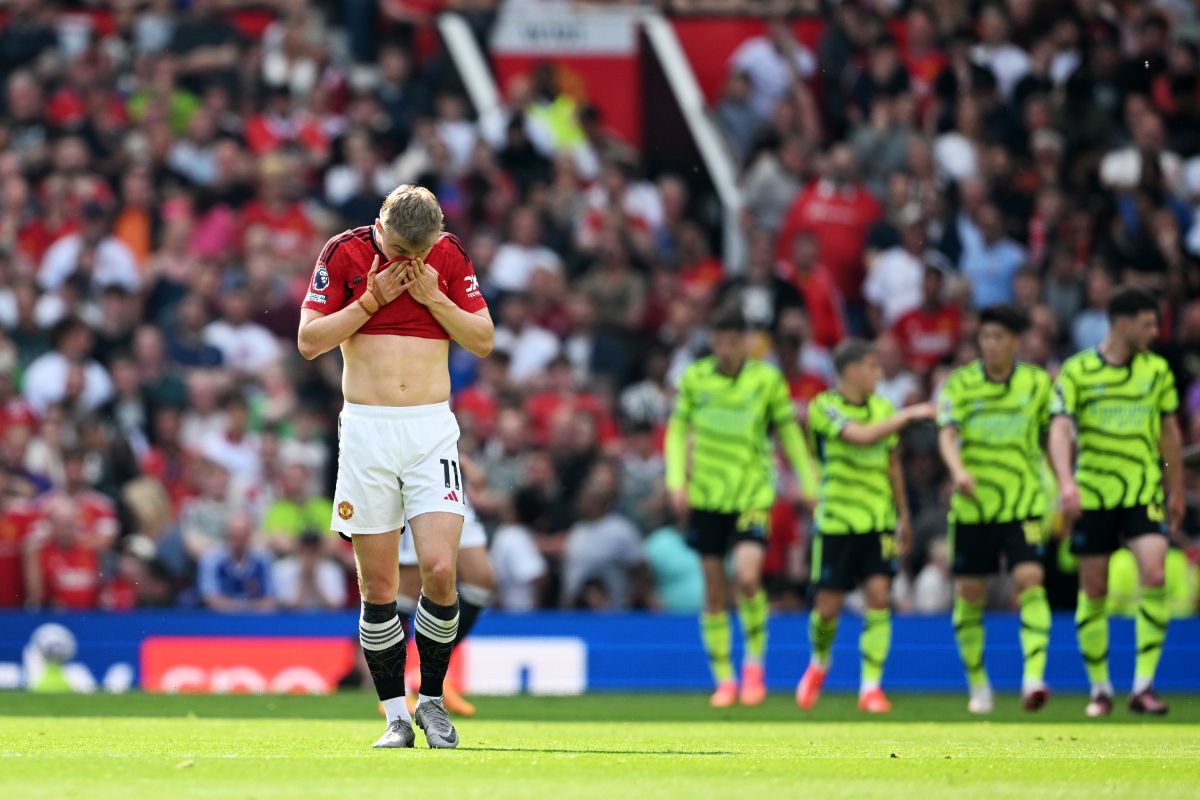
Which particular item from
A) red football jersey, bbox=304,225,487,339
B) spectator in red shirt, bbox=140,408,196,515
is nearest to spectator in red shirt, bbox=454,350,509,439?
spectator in red shirt, bbox=140,408,196,515

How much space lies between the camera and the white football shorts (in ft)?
30.9

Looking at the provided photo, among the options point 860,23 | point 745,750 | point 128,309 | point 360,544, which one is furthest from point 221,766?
point 860,23

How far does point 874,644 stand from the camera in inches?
554

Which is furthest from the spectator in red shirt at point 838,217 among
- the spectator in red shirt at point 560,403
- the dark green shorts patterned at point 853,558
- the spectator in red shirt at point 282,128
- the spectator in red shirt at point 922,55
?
the dark green shorts patterned at point 853,558

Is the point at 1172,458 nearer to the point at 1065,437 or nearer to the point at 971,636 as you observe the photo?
the point at 1065,437

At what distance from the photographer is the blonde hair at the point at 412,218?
30.4ft

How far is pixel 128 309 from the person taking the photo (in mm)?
19625

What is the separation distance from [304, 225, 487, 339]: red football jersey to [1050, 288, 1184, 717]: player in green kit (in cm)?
503

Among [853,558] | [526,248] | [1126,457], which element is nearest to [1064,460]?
[1126,457]

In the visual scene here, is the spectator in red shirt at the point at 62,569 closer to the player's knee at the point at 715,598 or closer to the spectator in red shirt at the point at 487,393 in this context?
the spectator in red shirt at the point at 487,393

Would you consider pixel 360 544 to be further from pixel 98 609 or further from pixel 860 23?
pixel 860 23

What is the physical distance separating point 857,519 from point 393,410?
5.38m

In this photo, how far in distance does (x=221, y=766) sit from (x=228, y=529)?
9.09 metres

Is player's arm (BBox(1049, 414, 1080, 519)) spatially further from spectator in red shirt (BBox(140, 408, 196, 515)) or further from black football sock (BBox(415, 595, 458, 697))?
spectator in red shirt (BBox(140, 408, 196, 515))
